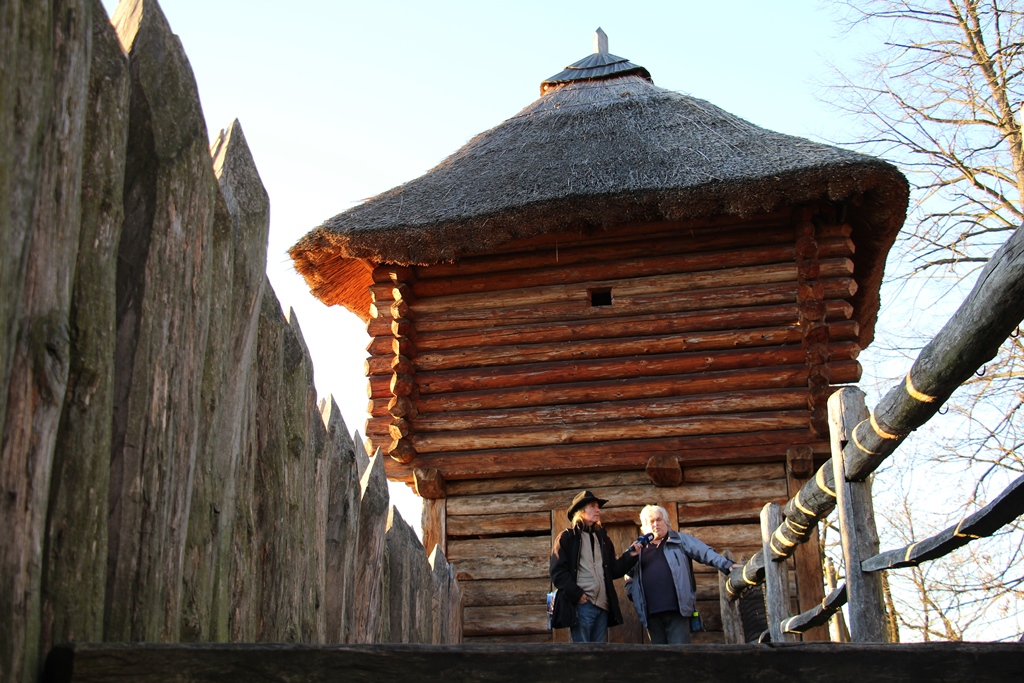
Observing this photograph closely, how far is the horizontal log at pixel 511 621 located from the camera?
9.62 meters

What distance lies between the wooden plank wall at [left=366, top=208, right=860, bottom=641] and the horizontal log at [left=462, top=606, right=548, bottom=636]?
0.04ft

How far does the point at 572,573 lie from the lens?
7.84m

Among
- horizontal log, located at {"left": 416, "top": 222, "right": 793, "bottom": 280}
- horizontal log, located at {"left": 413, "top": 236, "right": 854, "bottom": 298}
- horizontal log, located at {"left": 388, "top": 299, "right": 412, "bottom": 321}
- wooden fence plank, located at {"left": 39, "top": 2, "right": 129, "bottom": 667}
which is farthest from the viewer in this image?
horizontal log, located at {"left": 388, "top": 299, "right": 412, "bottom": 321}

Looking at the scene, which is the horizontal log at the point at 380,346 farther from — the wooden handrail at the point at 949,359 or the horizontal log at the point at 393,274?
the wooden handrail at the point at 949,359

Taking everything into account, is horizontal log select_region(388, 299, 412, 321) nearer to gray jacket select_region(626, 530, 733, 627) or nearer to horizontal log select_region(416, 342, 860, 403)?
horizontal log select_region(416, 342, 860, 403)

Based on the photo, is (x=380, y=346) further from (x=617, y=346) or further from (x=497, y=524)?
(x=617, y=346)

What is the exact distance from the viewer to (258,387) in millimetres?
2908

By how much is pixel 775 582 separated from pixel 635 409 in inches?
122

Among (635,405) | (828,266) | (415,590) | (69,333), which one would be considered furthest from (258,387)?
(828,266)

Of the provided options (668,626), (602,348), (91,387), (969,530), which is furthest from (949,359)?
(602,348)

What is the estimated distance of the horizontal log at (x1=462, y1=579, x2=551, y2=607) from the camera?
31.9 ft

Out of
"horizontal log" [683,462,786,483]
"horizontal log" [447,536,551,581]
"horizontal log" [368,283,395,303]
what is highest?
"horizontal log" [368,283,395,303]

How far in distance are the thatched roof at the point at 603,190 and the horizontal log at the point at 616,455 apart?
70.2 inches

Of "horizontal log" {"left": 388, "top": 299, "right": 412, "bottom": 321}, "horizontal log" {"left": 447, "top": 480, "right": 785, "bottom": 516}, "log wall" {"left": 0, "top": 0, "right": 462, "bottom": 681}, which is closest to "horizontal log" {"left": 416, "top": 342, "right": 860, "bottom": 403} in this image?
"horizontal log" {"left": 388, "top": 299, "right": 412, "bottom": 321}
